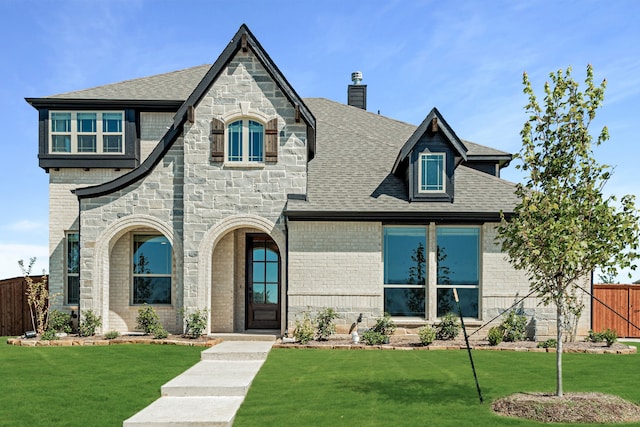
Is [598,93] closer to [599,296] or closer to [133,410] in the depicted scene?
[133,410]

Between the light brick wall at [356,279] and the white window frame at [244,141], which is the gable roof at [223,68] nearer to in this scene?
the white window frame at [244,141]

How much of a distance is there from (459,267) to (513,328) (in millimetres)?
2225

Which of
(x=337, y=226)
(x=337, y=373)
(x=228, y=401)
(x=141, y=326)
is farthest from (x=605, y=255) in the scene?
(x=141, y=326)

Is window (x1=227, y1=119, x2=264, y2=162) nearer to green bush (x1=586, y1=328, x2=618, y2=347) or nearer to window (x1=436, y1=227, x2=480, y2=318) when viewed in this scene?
window (x1=436, y1=227, x2=480, y2=318)

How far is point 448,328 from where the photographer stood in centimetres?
1586

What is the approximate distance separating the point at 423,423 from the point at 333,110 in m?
17.4

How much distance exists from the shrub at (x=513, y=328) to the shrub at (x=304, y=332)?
5.39 metres

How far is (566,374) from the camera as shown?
1138 cm

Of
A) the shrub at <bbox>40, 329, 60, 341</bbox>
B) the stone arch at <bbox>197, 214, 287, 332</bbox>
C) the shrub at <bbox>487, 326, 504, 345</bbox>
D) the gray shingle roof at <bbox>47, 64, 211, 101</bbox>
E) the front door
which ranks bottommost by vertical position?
the shrub at <bbox>40, 329, 60, 341</bbox>

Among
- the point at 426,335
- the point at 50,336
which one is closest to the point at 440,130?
the point at 426,335

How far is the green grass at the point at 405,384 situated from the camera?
826 centimetres

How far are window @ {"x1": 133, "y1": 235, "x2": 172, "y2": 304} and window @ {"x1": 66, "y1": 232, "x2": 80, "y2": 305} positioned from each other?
2594mm

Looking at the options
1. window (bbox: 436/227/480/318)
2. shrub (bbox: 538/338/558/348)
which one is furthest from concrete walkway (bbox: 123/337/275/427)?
shrub (bbox: 538/338/558/348)

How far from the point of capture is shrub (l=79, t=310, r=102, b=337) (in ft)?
53.3
